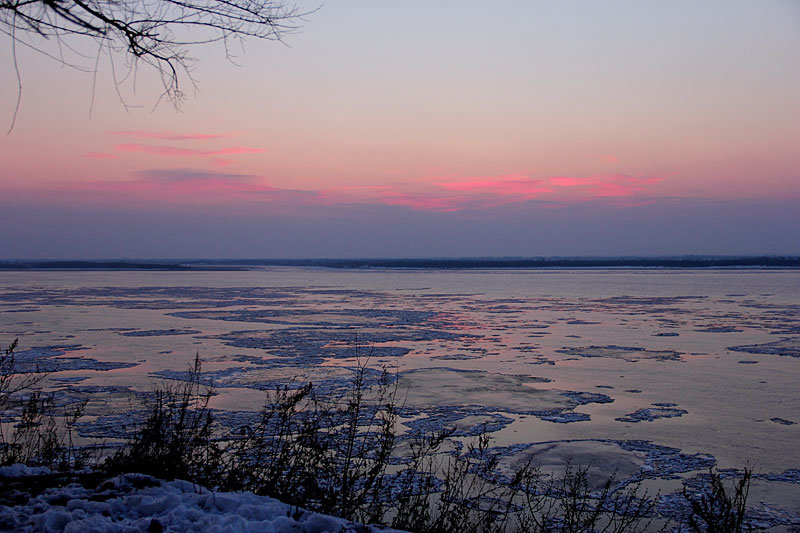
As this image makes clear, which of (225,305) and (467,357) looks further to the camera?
(225,305)

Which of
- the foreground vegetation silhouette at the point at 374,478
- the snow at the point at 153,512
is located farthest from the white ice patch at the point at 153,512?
the foreground vegetation silhouette at the point at 374,478

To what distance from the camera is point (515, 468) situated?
6672 millimetres

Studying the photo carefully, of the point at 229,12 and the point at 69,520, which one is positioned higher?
the point at 229,12

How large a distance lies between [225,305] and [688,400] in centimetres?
2041

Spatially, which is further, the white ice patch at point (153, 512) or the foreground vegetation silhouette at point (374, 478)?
the foreground vegetation silhouette at point (374, 478)

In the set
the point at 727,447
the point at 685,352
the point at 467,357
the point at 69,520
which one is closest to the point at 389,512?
the point at 69,520

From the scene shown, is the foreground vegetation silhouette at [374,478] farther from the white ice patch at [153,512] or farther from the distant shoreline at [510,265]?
the distant shoreline at [510,265]

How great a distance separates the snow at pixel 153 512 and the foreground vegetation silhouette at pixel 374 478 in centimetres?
28

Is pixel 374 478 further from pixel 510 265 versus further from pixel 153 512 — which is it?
pixel 510 265

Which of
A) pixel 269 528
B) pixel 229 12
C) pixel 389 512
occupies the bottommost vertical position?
pixel 389 512

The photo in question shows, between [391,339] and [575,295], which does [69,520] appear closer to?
[391,339]

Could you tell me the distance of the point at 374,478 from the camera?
493cm

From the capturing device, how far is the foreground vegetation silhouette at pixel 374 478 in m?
4.35

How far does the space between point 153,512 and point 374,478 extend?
5.77ft
